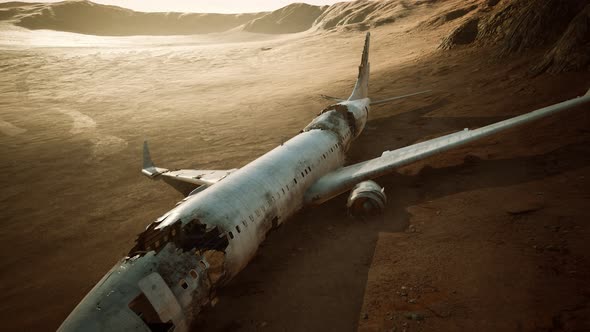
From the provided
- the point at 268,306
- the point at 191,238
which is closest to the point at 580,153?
the point at 268,306

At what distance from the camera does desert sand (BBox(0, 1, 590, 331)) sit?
11.5 meters

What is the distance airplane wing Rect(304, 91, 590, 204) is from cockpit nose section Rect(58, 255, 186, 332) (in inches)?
398

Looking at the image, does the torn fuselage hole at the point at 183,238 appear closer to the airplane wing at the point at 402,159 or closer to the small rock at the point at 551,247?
the airplane wing at the point at 402,159

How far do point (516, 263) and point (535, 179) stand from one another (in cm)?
744

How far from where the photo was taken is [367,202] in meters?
17.3

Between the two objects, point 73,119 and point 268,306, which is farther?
point 73,119

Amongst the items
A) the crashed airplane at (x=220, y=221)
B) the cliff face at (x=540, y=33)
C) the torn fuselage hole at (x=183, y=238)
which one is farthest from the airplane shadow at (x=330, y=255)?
the cliff face at (x=540, y=33)

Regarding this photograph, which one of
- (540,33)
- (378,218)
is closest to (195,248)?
(378,218)

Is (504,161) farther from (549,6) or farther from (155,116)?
(155,116)

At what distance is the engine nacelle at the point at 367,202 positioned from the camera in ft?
56.4

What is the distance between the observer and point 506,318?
10.1m

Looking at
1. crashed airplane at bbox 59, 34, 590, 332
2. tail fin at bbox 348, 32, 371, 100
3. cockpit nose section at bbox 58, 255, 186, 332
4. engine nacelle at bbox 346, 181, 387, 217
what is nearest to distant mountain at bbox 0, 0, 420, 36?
tail fin at bbox 348, 32, 371, 100

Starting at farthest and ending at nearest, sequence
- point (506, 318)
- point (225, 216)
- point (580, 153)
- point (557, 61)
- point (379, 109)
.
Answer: point (379, 109)
point (557, 61)
point (580, 153)
point (225, 216)
point (506, 318)

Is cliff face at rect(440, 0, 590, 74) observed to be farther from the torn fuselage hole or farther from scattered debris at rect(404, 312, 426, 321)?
the torn fuselage hole
